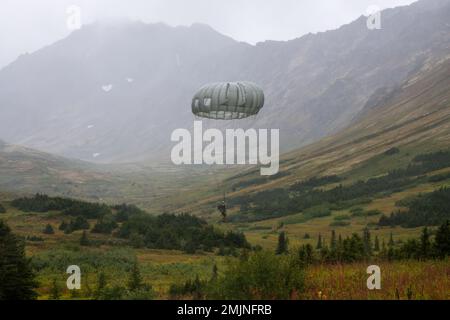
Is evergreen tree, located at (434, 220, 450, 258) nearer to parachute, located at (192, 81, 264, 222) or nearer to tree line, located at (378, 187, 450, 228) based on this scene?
parachute, located at (192, 81, 264, 222)

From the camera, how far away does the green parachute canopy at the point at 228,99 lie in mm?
28484

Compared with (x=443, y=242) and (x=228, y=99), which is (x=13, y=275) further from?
(x=443, y=242)

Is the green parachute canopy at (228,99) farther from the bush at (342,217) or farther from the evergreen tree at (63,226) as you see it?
the bush at (342,217)

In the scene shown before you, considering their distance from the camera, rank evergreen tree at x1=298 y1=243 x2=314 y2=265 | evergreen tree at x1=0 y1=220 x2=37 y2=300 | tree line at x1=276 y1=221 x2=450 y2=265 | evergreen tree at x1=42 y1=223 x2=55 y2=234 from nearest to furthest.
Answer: evergreen tree at x1=0 y1=220 x2=37 y2=300, tree line at x1=276 y1=221 x2=450 y2=265, evergreen tree at x1=298 y1=243 x2=314 y2=265, evergreen tree at x1=42 y1=223 x2=55 y2=234

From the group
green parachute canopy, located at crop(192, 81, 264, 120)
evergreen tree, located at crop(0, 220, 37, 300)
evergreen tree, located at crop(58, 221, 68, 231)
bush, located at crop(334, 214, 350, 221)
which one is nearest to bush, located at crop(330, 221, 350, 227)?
bush, located at crop(334, 214, 350, 221)

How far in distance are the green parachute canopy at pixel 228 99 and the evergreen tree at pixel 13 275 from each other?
13.1 metres

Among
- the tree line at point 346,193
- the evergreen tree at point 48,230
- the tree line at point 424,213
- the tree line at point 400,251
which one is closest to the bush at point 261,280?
the tree line at point 400,251

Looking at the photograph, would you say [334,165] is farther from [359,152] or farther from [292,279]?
[292,279]

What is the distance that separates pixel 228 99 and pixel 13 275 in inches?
582

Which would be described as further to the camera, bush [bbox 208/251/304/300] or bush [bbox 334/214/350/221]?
bush [bbox 334/214/350/221]

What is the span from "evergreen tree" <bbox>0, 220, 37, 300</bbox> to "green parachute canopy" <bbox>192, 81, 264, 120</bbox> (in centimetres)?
1309

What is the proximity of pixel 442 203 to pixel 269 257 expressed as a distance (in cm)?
6253

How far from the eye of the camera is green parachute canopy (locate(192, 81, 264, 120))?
28484mm
